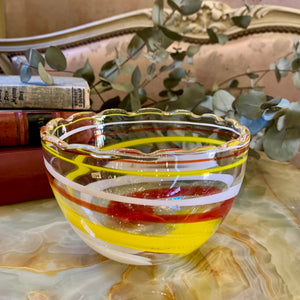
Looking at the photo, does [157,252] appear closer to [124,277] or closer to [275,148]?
[124,277]

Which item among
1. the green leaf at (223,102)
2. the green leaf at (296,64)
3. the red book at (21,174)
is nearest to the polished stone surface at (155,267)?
the red book at (21,174)

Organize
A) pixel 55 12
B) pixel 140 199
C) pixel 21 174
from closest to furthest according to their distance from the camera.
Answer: pixel 140 199
pixel 21 174
pixel 55 12

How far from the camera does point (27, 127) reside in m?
0.35

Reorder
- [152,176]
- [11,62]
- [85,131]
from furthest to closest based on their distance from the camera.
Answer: [11,62], [85,131], [152,176]

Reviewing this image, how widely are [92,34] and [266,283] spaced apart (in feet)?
1.84

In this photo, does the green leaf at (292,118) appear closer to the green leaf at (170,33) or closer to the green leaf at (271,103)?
the green leaf at (271,103)

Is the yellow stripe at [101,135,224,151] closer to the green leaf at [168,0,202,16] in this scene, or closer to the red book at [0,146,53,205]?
the red book at [0,146,53,205]

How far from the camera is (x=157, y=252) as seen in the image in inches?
8.6

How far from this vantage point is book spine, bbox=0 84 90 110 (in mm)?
368

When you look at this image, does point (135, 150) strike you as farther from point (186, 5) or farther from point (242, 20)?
point (242, 20)

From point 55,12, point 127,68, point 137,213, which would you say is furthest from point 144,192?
point 55,12

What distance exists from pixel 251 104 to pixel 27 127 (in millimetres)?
243

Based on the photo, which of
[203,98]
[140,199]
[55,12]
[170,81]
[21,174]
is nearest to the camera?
[140,199]

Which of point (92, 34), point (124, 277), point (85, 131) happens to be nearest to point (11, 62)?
point (92, 34)
